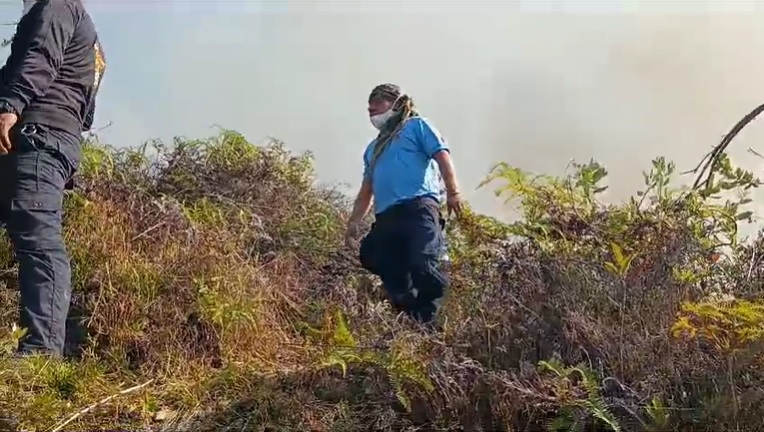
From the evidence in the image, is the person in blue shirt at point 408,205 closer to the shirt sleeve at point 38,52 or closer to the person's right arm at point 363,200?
the person's right arm at point 363,200

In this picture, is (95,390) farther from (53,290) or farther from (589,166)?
(589,166)

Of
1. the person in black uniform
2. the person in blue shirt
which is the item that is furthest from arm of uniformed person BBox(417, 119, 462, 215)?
the person in black uniform

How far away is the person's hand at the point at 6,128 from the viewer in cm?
359

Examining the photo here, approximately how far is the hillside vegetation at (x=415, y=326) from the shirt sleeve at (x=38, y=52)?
101 cm

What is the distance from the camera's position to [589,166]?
471 cm

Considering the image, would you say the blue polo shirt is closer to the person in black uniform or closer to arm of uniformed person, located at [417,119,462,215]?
arm of uniformed person, located at [417,119,462,215]

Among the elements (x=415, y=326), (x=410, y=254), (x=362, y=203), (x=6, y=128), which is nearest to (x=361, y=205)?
(x=362, y=203)

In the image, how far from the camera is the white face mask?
507cm

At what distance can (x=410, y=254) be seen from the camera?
4668 mm

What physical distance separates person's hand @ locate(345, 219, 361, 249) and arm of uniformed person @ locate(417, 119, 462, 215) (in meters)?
0.78

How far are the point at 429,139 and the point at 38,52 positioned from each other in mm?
2032

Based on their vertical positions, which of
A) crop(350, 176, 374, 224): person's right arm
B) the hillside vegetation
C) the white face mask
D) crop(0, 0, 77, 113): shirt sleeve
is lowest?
the hillside vegetation

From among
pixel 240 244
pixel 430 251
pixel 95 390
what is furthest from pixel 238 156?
pixel 95 390

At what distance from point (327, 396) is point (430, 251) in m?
1.49
